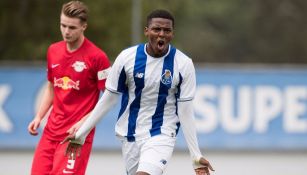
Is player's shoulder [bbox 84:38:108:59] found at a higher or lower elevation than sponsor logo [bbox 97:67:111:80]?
higher

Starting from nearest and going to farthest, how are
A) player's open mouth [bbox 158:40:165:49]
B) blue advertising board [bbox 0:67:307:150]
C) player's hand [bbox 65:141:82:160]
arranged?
1. player's open mouth [bbox 158:40:165:49]
2. player's hand [bbox 65:141:82:160]
3. blue advertising board [bbox 0:67:307:150]

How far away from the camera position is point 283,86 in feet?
57.7

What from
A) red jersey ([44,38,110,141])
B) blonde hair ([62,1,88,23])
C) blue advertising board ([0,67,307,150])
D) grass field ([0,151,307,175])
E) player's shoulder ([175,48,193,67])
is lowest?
grass field ([0,151,307,175])

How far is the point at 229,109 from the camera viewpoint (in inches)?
687

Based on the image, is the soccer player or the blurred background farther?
the blurred background

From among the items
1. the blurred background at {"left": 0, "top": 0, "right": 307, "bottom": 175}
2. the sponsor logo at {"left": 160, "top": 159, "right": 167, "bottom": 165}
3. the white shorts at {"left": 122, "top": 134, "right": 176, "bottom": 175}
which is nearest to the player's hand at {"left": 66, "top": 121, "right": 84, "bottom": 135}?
the white shorts at {"left": 122, "top": 134, "right": 176, "bottom": 175}

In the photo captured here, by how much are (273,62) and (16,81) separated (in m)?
30.8

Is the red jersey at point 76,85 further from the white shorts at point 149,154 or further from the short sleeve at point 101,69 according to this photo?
the white shorts at point 149,154

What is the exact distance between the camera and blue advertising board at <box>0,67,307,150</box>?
17328mm

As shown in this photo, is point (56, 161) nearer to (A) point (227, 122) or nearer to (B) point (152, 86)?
(B) point (152, 86)

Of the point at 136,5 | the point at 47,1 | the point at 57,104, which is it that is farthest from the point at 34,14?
the point at 57,104

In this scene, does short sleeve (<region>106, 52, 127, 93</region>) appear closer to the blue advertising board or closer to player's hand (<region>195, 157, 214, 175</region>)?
player's hand (<region>195, 157, 214, 175</region>)

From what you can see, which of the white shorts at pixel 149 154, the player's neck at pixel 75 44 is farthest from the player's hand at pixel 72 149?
the player's neck at pixel 75 44

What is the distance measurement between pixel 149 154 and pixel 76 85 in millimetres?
1186
